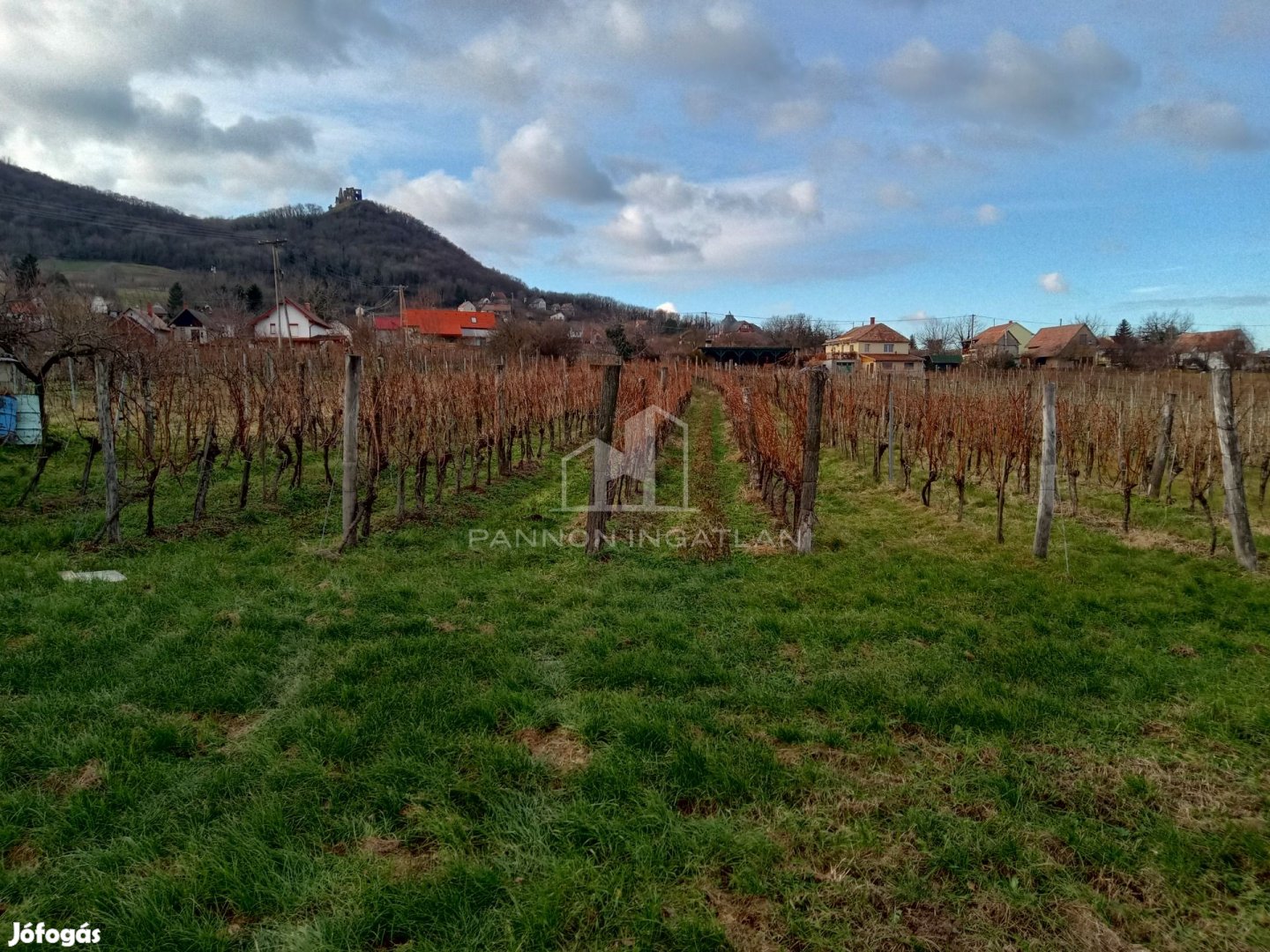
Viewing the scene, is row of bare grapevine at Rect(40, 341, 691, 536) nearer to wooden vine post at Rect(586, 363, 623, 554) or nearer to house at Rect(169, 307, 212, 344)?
wooden vine post at Rect(586, 363, 623, 554)

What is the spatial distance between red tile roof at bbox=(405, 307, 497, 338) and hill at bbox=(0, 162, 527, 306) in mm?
8071

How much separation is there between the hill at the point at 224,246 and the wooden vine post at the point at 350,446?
52.7m

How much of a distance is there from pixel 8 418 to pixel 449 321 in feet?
155

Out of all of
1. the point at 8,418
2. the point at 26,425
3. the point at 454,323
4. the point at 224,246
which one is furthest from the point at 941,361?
the point at 224,246

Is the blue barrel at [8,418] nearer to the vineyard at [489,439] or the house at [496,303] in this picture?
the vineyard at [489,439]

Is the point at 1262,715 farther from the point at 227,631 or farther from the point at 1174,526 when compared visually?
the point at 227,631

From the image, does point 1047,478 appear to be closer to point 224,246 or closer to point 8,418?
point 8,418

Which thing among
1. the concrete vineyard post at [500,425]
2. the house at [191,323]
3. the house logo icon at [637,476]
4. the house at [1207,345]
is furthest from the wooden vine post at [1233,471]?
the house at [191,323]

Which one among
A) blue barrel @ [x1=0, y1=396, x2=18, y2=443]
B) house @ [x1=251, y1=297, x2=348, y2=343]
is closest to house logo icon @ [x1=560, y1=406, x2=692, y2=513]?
blue barrel @ [x1=0, y1=396, x2=18, y2=443]

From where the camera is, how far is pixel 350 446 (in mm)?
5906

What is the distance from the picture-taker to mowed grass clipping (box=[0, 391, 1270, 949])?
1.99m

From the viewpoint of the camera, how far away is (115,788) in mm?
2475

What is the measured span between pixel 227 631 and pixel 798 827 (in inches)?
143

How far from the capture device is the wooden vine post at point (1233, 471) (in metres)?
5.37
